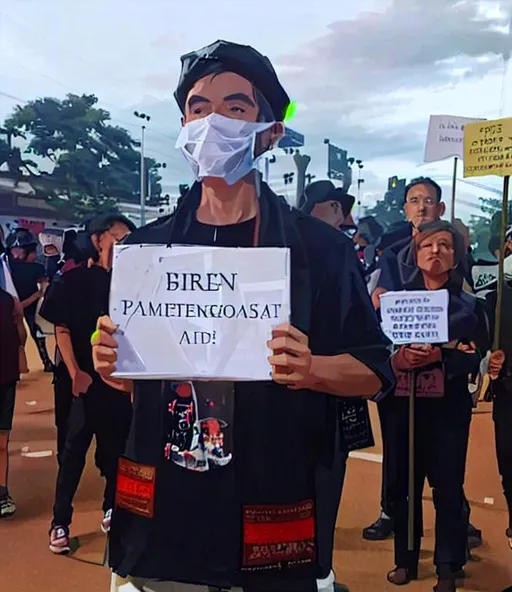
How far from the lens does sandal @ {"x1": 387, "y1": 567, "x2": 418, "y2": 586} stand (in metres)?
2.09

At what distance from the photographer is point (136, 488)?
173 centimetres

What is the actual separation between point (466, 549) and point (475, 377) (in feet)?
1.80

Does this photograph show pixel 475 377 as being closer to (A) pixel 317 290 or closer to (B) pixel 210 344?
(A) pixel 317 290

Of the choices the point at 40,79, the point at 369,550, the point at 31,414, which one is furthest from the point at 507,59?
the point at 31,414

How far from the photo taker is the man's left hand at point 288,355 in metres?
1.58

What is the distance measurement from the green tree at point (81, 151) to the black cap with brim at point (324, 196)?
0.46 metres

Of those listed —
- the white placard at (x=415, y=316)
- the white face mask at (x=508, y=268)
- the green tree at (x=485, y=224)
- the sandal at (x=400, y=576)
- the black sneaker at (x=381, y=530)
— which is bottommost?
the sandal at (x=400, y=576)

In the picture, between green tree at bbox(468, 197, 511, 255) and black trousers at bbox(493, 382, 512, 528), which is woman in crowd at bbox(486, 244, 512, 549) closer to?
black trousers at bbox(493, 382, 512, 528)

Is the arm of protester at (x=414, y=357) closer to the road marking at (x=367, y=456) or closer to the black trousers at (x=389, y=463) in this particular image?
the black trousers at (x=389, y=463)

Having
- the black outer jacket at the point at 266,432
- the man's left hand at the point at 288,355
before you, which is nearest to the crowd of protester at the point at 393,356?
the black outer jacket at the point at 266,432

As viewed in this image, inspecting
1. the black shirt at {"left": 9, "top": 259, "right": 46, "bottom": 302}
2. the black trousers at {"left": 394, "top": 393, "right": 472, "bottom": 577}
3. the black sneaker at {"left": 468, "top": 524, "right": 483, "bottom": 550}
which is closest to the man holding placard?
the black trousers at {"left": 394, "top": 393, "right": 472, "bottom": 577}

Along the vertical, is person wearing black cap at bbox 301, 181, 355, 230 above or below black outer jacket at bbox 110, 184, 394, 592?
above

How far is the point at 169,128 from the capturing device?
1.77 metres

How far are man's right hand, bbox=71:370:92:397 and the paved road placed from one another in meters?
0.17
